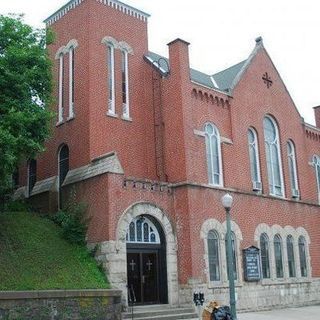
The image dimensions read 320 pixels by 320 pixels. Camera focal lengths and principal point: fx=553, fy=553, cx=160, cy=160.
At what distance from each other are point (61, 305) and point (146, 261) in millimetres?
5919

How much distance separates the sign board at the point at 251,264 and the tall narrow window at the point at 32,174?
11396 millimetres

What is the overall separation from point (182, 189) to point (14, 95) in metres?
8.19

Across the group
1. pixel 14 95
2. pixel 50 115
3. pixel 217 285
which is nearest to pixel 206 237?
pixel 217 285

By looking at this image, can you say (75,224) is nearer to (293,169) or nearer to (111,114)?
(111,114)

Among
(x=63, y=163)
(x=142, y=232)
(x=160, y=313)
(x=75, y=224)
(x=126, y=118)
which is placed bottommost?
(x=160, y=313)

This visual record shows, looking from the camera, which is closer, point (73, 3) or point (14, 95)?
point (14, 95)

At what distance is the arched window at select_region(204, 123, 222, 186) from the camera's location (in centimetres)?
2572

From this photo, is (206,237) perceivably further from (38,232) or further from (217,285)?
(38,232)

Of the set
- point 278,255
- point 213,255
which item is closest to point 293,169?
point 278,255

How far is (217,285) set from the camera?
77.2 feet

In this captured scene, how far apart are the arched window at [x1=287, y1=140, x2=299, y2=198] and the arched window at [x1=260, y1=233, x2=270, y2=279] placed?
420 cm

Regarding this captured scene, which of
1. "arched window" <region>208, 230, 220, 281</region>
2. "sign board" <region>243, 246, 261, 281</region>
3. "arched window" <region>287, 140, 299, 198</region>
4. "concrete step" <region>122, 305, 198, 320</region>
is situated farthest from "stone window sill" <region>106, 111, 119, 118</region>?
"arched window" <region>287, 140, 299, 198</region>

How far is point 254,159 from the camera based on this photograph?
93.6ft

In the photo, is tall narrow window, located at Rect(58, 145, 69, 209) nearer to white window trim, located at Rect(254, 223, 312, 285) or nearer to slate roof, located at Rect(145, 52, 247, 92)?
slate roof, located at Rect(145, 52, 247, 92)
